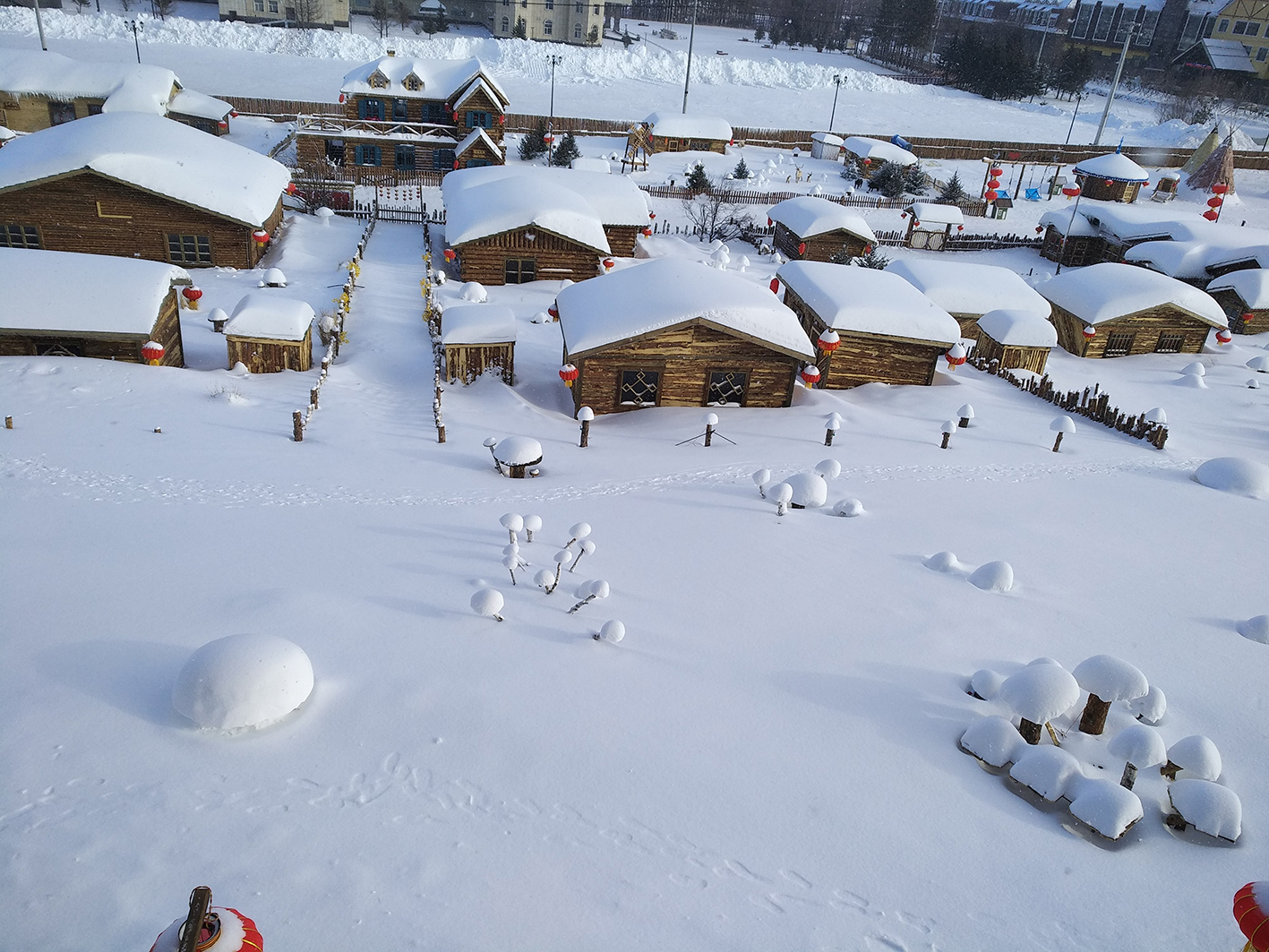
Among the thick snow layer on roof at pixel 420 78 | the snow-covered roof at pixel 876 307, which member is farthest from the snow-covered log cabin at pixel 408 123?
the snow-covered roof at pixel 876 307

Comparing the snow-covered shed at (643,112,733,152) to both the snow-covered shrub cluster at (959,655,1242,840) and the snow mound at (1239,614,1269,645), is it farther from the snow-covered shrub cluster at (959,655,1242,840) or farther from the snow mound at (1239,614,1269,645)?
the snow-covered shrub cluster at (959,655,1242,840)

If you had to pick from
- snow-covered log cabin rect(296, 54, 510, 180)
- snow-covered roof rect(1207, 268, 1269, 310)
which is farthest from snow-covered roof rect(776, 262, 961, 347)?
snow-covered log cabin rect(296, 54, 510, 180)

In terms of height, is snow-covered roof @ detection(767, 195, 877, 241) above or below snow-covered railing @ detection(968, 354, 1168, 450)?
above

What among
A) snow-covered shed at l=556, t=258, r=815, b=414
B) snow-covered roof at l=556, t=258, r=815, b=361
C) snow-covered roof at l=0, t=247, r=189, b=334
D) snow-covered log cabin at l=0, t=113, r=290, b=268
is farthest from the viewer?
snow-covered log cabin at l=0, t=113, r=290, b=268

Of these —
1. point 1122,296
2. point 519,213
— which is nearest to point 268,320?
point 519,213

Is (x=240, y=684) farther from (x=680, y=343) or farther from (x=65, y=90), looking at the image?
(x=65, y=90)

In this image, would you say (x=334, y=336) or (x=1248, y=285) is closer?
(x=334, y=336)
